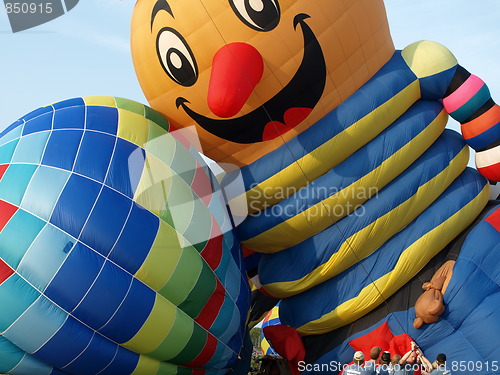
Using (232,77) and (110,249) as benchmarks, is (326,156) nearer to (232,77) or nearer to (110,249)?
(232,77)

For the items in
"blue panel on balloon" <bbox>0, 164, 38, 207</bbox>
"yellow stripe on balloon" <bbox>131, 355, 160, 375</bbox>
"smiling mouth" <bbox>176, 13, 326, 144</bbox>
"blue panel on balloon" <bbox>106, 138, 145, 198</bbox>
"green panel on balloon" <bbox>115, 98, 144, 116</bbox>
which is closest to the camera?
"blue panel on balloon" <bbox>0, 164, 38, 207</bbox>

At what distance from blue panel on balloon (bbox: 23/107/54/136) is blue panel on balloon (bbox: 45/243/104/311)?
143cm

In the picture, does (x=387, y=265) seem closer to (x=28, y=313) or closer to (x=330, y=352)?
(x=330, y=352)

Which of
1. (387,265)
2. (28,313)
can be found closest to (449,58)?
(387,265)

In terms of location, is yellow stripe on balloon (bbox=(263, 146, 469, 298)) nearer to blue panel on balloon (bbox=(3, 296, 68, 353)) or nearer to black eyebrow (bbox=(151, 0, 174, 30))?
blue panel on balloon (bbox=(3, 296, 68, 353))

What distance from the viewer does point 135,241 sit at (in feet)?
19.6

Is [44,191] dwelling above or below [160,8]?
below

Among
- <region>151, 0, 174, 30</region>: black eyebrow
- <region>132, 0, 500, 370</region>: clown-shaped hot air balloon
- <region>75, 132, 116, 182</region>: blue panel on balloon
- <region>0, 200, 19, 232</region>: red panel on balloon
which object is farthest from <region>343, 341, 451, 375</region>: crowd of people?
<region>151, 0, 174, 30</region>: black eyebrow

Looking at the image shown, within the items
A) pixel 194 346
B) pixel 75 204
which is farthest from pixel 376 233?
pixel 75 204

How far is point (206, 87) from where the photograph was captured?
21.4 feet

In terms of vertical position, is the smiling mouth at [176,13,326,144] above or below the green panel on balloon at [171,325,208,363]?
above

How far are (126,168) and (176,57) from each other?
1288 mm

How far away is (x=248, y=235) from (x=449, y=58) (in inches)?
122

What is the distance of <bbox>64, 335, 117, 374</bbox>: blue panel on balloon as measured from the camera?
5.90 meters
